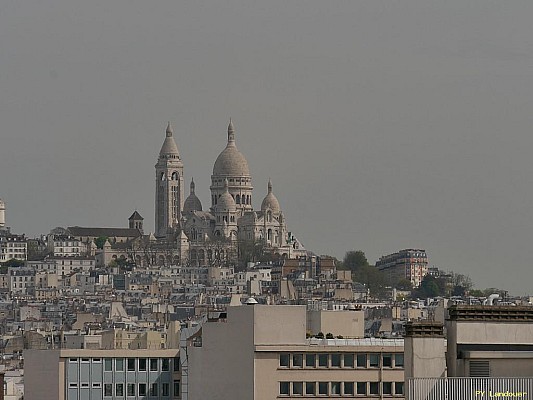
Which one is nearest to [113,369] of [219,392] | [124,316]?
[219,392]

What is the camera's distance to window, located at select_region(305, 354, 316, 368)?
43.3 metres

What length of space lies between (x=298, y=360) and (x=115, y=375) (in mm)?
10384

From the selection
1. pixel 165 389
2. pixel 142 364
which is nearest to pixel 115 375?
pixel 142 364

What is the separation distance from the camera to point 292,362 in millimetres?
43156

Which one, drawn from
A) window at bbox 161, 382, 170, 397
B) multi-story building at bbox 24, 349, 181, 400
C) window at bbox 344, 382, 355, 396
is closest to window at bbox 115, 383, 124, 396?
multi-story building at bbox 24, 349, 181, 400

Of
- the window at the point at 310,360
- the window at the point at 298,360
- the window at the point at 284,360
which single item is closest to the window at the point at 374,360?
the window at the point at 310,360

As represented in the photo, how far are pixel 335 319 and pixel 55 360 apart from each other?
20.0 ft

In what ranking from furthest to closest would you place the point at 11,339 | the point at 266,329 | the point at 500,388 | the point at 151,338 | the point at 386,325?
the point at 11,339
the point at 386,325
the point at 151,338
the point at 266,329
the point at 500,388

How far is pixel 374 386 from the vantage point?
43156 mm

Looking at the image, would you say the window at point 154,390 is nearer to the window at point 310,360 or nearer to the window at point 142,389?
the window at point 142,389

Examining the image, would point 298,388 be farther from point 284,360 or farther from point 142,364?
point 142,364

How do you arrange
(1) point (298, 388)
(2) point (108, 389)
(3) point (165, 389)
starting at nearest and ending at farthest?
(1) point (298, 388), (3) point (165, 389), (2) point (108, 389)

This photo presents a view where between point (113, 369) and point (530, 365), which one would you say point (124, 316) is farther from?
point (530, 365)

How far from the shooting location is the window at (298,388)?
43.1 m
